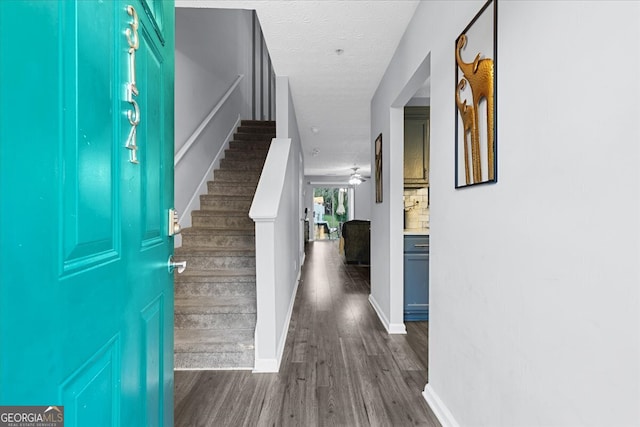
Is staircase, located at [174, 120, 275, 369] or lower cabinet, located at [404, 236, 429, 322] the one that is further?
lower cabinet, located at [404, 236, 429, 322]

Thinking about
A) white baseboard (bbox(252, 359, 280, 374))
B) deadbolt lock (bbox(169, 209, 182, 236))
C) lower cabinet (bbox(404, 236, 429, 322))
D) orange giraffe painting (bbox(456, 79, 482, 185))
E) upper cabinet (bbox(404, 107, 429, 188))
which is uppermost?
upper cabinet (bbox(404, 107, 429, 188))

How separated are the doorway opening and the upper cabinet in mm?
9547

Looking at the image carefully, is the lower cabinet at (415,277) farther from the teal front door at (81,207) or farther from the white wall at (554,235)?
the teal front door at (81,207)

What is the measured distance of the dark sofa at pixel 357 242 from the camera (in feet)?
21.1

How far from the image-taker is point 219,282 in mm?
2559

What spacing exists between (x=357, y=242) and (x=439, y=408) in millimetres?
4843

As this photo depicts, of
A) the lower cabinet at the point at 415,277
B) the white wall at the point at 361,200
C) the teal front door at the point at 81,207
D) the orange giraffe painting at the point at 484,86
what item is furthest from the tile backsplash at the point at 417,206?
the white wall at the point at 361,200

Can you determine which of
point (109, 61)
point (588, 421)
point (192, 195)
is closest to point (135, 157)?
point (109, 61)

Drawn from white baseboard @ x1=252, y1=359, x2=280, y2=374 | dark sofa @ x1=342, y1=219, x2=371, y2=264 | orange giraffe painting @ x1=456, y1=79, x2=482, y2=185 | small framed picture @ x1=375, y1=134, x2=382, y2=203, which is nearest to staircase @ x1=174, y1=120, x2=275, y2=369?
white baseboard @ x1=252, y1=359, x2=280, y2=374

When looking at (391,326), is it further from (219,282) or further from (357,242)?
(357,242)

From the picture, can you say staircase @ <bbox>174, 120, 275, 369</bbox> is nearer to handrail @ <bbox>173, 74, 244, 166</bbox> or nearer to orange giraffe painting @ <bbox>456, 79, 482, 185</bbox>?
handrail @ <bbox>173, 74, 244, 166</bbox>

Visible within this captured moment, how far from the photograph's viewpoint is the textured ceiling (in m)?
2.05

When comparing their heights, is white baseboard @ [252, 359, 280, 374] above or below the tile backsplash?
below

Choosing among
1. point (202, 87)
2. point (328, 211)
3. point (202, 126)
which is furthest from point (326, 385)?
point (328, 211)
